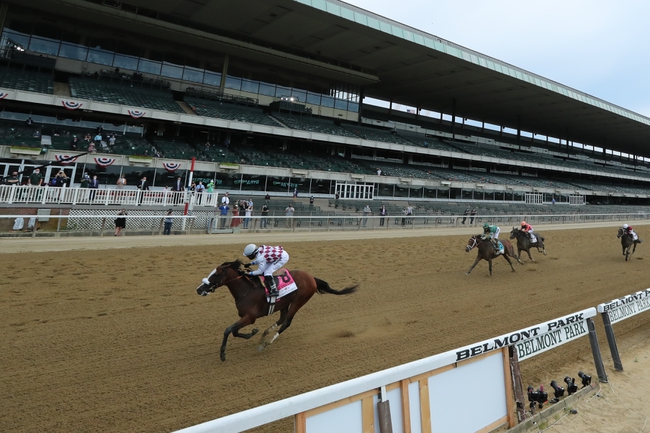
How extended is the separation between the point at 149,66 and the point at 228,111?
7055 millimetres

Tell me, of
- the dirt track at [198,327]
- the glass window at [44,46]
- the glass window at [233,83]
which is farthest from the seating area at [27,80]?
the dirt track at [198,327]

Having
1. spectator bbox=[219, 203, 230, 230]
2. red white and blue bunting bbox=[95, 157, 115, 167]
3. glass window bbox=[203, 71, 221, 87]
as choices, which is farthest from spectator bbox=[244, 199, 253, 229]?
glass window bbox=[203, 71, 221, 87]

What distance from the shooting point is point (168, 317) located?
607 cm

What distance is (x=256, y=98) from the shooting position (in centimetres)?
3111

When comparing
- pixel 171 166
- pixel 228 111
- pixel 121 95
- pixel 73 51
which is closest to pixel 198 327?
pixel 171 166

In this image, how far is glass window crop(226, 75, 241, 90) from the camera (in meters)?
30.0

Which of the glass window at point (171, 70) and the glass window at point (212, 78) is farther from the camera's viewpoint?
the glass window at point (212, 78)

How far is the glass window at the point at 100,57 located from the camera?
2486cm

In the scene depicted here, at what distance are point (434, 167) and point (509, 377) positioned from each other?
3894 cm

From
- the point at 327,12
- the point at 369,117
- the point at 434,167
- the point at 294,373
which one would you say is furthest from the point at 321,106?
the point at 294,373

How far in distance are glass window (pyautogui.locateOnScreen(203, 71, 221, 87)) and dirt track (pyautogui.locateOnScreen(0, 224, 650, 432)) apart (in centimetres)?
2136

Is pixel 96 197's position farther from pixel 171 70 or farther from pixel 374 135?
pixel 374 135

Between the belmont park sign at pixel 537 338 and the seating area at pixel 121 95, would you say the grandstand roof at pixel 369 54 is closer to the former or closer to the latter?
the seating area at pixel 121 95

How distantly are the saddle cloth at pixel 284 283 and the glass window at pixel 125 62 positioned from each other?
92.5 ft
